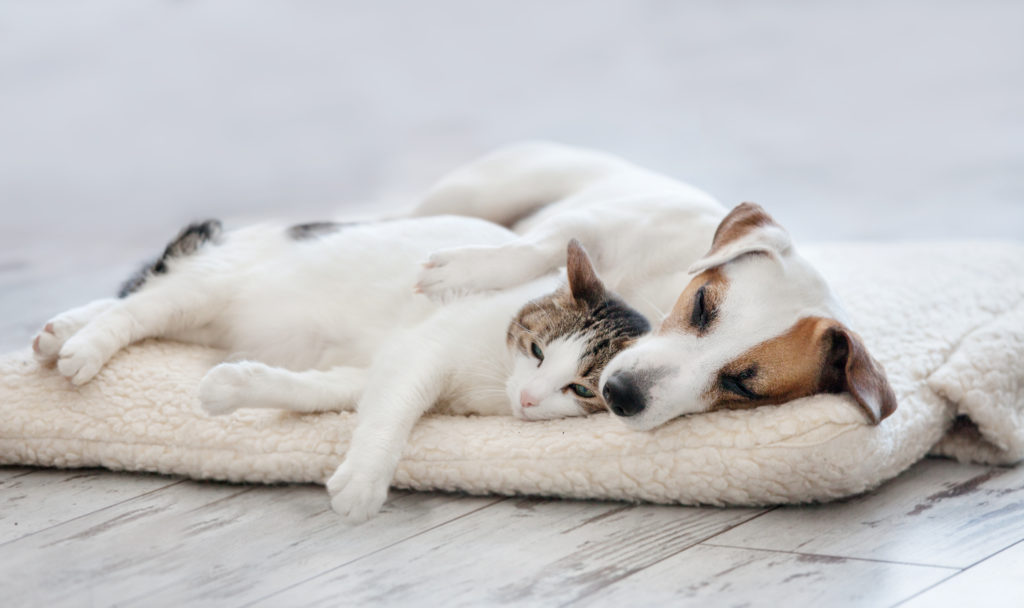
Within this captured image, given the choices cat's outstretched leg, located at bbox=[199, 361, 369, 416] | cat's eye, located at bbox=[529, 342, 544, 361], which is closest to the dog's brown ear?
cat's eye, located at bbox=[529, 342, 544, 361]

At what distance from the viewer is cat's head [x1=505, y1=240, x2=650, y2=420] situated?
1981mm

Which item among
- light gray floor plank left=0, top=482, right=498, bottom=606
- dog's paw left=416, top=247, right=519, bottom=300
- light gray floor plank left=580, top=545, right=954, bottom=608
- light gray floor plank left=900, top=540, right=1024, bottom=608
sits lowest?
light gray floor plank left=900, top=540, right=1024, bottom=608

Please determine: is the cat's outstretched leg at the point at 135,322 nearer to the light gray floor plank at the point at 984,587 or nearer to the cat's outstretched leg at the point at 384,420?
the cat's outstretched leg at the point at 384,420

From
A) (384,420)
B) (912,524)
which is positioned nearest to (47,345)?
(384,420)

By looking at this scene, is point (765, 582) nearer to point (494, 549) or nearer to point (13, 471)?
point (494, 549)

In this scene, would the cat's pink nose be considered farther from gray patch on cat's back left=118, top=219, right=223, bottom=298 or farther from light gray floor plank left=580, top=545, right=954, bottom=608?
gray patch on cat's back left=118, top=219, right=223, bottom=298

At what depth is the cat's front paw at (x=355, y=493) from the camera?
176 centimetres

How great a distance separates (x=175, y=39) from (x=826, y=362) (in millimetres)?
3539

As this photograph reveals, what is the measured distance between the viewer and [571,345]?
199cm

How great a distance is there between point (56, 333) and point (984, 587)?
6.18 feet

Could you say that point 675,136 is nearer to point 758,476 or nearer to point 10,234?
point 10,234

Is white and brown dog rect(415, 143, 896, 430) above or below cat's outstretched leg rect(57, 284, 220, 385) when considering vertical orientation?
below

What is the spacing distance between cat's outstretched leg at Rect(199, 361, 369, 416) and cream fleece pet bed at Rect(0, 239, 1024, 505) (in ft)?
0.16

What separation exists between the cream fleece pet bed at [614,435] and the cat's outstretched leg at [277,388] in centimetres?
5
